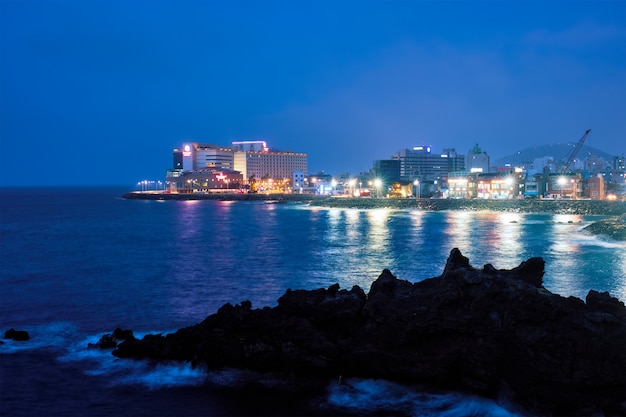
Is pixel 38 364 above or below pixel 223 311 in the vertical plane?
below

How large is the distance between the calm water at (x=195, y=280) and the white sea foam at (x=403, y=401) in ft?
0.13

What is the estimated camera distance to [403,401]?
1246cm

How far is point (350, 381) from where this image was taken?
13.4 metres

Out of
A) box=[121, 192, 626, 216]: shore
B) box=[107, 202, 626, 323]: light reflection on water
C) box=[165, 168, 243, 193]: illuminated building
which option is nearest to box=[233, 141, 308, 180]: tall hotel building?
box=[165, 168, 243, 193]: illuminated building

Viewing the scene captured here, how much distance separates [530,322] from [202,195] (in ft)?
436

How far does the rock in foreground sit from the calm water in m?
0.55

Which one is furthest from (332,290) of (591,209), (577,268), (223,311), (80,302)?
(591,209)

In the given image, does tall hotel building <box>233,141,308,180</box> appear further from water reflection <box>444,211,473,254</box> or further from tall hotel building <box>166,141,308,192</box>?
water reflection <box>444,211,473,254</box>

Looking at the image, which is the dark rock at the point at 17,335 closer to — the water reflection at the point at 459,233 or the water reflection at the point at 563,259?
the water reflection at the point at 563,259

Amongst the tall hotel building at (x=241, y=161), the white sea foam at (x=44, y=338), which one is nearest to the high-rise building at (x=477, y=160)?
the tall hotel building at (x=241, y=161)

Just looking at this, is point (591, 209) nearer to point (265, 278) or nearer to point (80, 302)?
point (265, 278)

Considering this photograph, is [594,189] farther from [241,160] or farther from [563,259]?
[241,160]

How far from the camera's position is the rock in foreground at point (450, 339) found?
460 inches

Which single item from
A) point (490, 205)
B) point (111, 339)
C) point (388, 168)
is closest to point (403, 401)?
point (111, 339)
